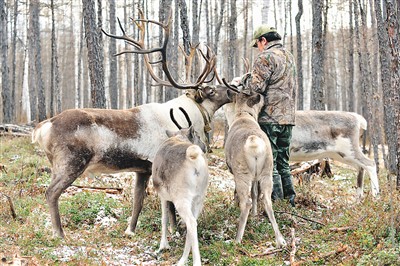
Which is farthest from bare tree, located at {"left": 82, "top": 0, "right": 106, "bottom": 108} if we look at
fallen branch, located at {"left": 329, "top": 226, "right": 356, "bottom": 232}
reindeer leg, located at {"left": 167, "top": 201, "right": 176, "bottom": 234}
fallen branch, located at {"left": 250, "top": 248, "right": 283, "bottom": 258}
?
fallen branch, located at {"left": 329, "top": 226, "right": 356, "bottom": 232}

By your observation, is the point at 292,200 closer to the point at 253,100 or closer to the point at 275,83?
the point at 253,100

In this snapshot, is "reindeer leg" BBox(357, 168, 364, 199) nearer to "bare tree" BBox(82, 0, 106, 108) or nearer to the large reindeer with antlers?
the large reindeer with antlers

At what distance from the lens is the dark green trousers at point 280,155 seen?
23.5 feet

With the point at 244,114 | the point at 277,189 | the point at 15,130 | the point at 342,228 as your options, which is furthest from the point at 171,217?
the point at 15,130

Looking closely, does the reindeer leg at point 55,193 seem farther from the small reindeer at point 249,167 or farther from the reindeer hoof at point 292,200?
the reindeer hoof at point 292,200

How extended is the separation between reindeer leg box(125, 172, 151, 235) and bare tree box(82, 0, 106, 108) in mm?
4709

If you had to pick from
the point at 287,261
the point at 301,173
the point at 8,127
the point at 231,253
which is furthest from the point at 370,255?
the point at 8,127

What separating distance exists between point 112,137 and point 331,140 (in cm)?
445

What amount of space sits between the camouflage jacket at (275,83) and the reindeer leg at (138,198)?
1.94m

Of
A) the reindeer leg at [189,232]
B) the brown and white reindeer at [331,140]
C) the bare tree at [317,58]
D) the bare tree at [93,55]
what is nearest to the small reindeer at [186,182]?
the reindeer leg at [189,232]

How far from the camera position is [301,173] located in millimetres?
10875

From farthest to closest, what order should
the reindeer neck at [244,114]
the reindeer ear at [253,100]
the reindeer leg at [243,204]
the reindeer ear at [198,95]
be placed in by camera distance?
the reindeer ear at [198,95], the reindeer ear at [253,100], the reindeer neck at [244,114], the reindeer leg at [243,204]

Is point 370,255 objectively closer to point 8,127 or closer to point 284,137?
point 284,137

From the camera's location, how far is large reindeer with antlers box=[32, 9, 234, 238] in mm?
6312
